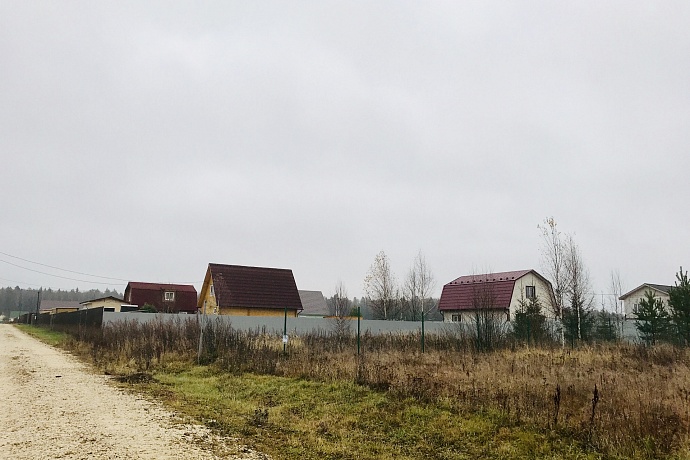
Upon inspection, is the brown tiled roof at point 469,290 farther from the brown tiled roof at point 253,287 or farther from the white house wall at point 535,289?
the brown tiled roof at point 253,287

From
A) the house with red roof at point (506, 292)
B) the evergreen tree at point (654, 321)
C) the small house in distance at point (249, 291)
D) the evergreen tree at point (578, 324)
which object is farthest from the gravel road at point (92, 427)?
the house with red roof at point (506, 292)

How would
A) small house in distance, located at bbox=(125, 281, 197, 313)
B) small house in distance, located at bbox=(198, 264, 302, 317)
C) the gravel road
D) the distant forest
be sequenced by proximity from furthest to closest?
the distant forest < small house in distance, located at bbox=(125, 281, 197, 313) < small house in distance, located at bbox=(198, 264, 302, 317) < the gravel road

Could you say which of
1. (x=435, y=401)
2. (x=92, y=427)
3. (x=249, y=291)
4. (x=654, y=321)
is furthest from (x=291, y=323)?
(x=92, y=427)

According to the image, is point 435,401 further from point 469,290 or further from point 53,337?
point 53,337

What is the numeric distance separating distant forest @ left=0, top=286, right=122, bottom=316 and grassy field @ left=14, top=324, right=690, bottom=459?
446 ft

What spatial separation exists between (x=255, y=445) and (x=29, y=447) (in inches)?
118

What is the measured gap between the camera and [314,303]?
64.2 metres

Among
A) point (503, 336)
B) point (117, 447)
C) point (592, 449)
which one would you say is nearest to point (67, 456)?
point (117, 447)

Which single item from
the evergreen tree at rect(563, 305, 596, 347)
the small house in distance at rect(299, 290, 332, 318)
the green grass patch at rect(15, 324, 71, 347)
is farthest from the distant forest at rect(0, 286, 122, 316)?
the evergreen tree at rect(563, 305, 596, 347)

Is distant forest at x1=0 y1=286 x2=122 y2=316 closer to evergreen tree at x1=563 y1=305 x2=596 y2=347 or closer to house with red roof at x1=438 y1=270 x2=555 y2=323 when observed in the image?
house with red roof at x1=438 y1=270 x2=555 y2=323

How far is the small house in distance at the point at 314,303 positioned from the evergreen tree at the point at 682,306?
146 ft

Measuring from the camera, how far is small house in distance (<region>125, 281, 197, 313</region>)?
50594 millimetres

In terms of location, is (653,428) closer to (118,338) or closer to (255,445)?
(255,445)

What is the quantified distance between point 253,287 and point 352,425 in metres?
27.0
